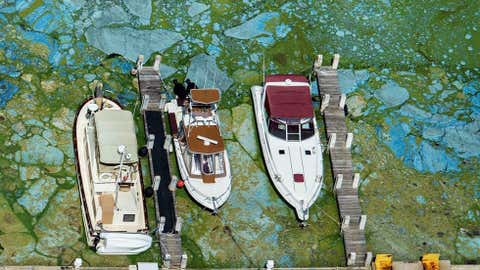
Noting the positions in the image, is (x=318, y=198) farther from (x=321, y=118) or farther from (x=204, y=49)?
(x=204, y=49)

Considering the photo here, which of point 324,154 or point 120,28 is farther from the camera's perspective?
point 120,28

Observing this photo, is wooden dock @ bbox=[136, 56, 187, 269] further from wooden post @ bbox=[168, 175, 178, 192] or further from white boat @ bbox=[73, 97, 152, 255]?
white boat @ bbox=[73, 97, 152, 255]

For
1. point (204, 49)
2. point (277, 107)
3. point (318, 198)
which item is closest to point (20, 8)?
point (204, 49)

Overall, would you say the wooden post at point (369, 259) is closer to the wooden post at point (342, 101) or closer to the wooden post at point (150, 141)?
the wooden post at point (342, 101)

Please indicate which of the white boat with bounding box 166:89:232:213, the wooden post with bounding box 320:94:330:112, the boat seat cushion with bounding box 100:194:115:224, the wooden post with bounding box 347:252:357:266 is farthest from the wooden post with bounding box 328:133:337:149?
the boat seat cushion with bounding box 100:194:115:224

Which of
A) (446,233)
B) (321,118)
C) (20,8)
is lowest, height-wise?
(446,233)

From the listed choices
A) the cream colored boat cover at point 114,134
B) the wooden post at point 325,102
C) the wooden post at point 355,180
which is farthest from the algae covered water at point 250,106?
the cream colored boat cover at point 114,134

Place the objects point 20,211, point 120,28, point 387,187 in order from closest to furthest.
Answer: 1. point 20,211
2. point 387,187
3. point 120,28
